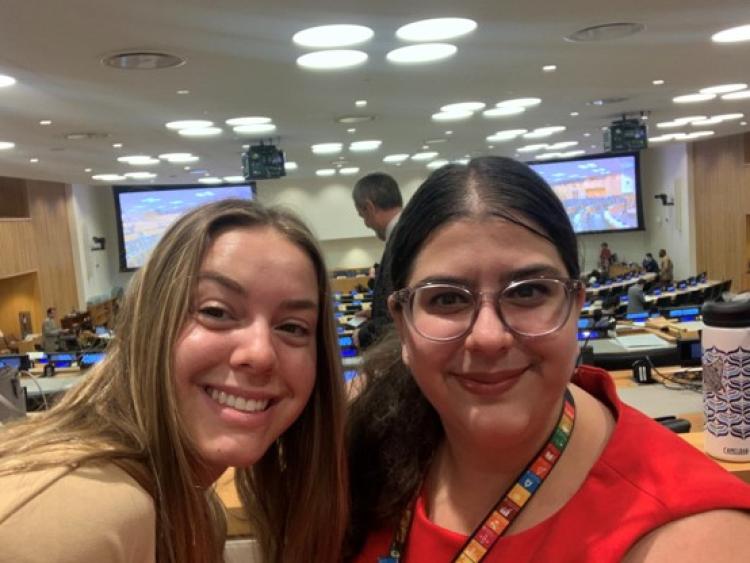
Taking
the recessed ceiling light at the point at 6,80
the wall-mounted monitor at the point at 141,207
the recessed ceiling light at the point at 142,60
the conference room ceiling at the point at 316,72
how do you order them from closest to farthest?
1. the conference room ceiling at the point at 316,72
2. the recessed ceiling light at the point at 142,60
3. the recessed ceiling light at the point at 6,80
4. the wall-mounted monitor at the point at 141,207

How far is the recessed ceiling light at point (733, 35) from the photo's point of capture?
5.55 m

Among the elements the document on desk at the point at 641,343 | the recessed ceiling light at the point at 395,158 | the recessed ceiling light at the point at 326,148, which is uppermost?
the recessed ceiling light at the point at 395,158

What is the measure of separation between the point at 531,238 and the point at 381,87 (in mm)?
5990

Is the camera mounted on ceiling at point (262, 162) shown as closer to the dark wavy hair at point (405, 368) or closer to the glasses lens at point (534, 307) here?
the dark wavy hair at point (405, 368)

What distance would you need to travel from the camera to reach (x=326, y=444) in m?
1.50

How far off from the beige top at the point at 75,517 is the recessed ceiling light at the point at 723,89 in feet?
30.9

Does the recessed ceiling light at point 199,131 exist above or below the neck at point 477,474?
above

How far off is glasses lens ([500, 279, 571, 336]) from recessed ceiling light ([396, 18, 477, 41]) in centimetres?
371

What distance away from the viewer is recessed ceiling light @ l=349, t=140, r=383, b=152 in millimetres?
12278

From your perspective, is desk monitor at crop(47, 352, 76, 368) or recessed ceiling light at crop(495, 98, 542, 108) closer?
desk monitor at crop(47, 352, 76, 368)

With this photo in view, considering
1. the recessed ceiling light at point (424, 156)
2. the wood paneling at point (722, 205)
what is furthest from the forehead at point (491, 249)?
the wood paneling at point (722, 205)

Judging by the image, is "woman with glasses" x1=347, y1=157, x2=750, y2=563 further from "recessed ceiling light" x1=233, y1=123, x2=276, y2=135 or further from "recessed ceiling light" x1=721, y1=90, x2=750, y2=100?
"recessed ceiling light" x1=721, y1=90, x2=750, y2=100

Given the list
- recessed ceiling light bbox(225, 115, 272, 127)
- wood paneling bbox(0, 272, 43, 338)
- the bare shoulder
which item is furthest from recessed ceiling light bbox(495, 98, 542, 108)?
wood paneling bbox(0, 272, 43, 338)

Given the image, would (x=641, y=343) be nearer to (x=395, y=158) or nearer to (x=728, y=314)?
(x=728, y=314)
